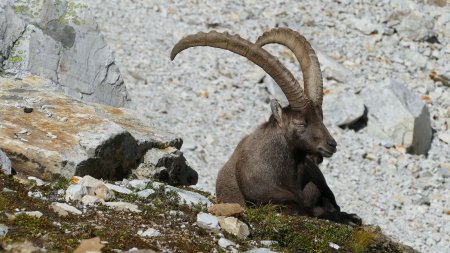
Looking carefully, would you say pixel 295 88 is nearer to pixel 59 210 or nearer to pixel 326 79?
pixel 59 210

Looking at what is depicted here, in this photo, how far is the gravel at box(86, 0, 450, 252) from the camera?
18.8 m

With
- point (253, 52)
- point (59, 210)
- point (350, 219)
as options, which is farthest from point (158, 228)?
point (350, 219)

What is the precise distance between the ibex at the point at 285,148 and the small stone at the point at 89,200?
2.92 meters

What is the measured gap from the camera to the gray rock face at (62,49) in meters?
13.6

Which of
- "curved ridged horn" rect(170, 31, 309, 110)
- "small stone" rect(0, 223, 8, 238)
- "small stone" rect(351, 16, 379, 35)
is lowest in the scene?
"small stone" rect(0, 223, 8, 238)

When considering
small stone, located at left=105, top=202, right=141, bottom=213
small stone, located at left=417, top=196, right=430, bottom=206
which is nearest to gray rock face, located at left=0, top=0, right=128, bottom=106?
small stone, located at left=105, top=202, right=141, bottom=213

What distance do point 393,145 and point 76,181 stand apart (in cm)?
1209

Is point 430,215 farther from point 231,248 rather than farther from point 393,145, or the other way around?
point 231,248

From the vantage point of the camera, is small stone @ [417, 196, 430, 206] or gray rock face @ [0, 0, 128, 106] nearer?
gray rock face @ [0, 0, 128, 106]

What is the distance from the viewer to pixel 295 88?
11.4 m

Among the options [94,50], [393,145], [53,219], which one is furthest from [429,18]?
[53,219]

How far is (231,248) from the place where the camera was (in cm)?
829

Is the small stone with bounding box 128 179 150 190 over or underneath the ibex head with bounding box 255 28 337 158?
underneath

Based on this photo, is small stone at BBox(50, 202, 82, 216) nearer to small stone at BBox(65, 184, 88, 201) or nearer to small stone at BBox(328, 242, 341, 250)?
small stone at BBox(65, 184, 88, 201)
